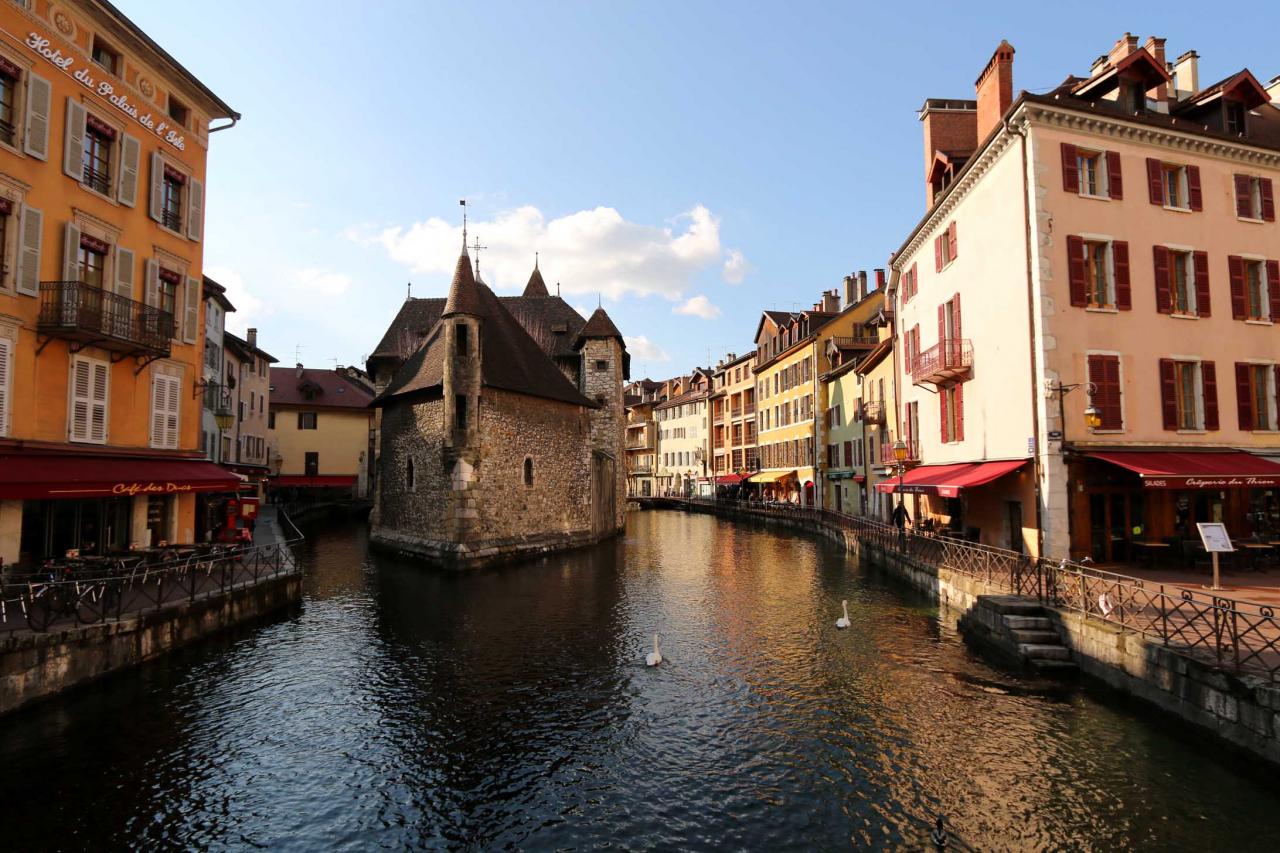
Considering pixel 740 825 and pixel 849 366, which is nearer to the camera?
pixel 740 825

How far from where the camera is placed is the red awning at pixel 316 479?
52.8m

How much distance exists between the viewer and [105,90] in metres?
15.6

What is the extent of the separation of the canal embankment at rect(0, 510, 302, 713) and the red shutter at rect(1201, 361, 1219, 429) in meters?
23.7

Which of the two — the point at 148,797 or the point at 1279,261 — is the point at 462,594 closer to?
the point at 148,797

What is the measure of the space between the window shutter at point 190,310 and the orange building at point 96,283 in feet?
0.19

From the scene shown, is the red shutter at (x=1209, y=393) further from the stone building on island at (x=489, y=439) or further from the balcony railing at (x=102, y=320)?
the balcony railing at (x=102, y=320)

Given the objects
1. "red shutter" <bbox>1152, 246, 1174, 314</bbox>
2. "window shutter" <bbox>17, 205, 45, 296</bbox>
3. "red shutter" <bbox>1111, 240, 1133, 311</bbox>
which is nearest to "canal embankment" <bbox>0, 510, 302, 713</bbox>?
"window shutter" <bbox>17, 205, 45, 296</bbox>

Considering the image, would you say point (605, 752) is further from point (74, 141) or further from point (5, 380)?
point (74, 141)

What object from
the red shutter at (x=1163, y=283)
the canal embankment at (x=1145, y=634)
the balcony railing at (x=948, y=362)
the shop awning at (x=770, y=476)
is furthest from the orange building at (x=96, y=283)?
the shop awning at (x=770, y=476)

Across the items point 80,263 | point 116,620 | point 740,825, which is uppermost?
point 80,263

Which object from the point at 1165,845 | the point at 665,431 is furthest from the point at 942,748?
the point at 665,431

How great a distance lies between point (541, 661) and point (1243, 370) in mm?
19048

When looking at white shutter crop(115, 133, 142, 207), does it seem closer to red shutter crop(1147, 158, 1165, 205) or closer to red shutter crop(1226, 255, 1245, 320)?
red shutter crop(1147, 158, 1165, 205)

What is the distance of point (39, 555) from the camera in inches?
561
